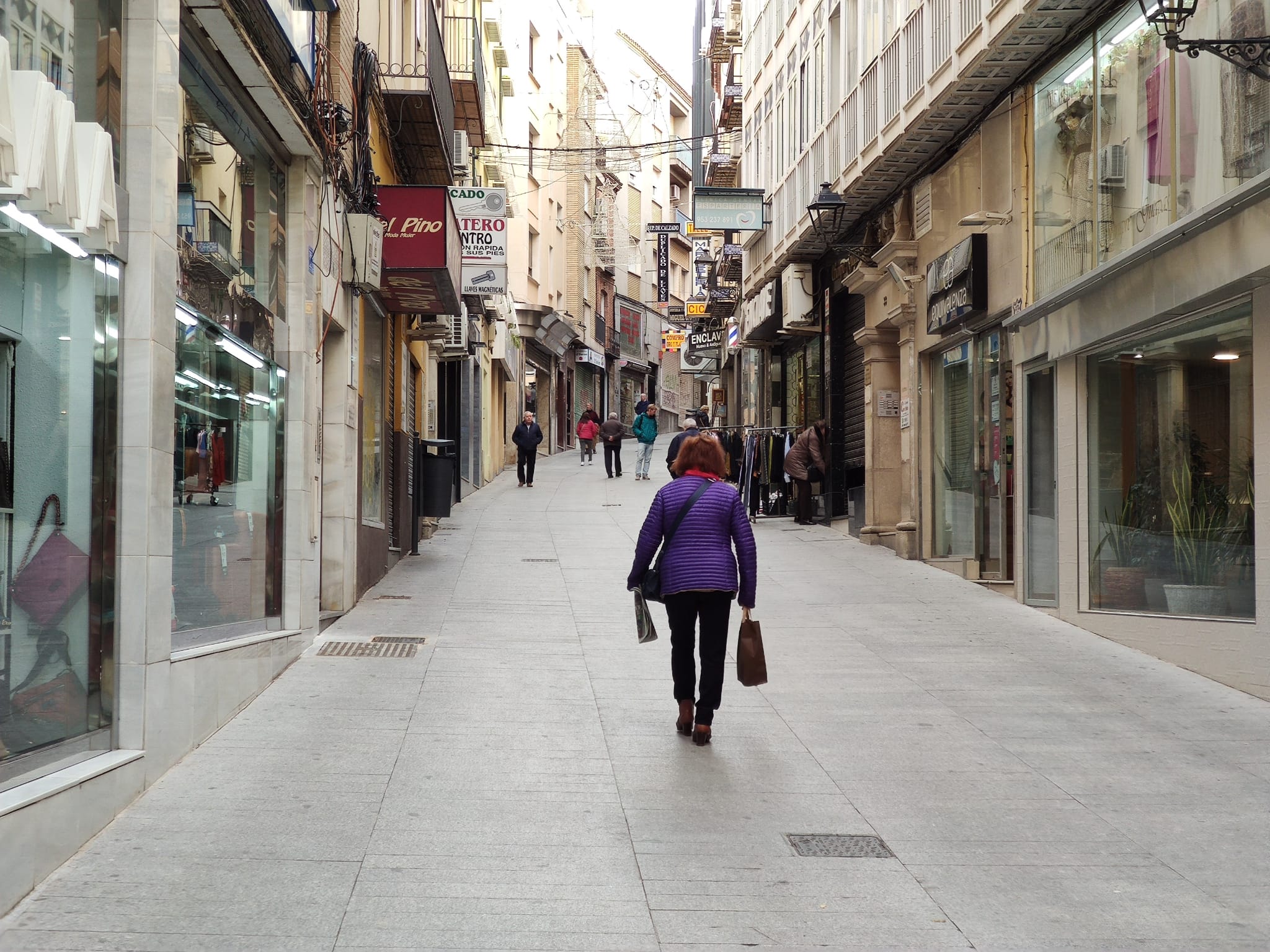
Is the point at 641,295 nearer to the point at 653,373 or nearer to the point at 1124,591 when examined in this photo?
the point at 653,373

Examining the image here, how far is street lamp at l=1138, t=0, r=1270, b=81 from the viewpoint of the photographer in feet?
27.1

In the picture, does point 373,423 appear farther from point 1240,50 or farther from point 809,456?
point 1240,50

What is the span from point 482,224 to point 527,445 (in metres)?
9.63

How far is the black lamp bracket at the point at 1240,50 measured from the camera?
325 inches

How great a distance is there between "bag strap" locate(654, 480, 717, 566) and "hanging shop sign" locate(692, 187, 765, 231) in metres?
17.2

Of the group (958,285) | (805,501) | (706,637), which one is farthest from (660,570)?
(805,501)

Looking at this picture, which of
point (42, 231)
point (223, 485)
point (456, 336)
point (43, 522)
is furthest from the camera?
point (456, 336)

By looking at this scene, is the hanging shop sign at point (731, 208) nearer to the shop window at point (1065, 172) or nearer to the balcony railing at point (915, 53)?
the balcony railing at point (915, 53)

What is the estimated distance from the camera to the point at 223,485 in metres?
8.59

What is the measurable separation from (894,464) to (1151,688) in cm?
1010

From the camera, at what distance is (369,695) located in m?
8.73

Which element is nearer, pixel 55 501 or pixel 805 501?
pixel 55 501

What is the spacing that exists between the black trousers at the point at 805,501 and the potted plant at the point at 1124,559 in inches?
412

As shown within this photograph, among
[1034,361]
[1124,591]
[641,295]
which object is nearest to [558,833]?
[1124,591]
